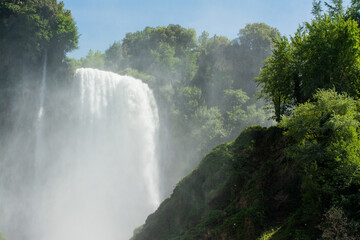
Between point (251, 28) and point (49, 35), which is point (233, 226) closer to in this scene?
point (49, 35)

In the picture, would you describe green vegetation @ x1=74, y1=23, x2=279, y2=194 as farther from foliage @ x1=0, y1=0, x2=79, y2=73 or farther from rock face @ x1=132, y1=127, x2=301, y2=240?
rock face @ x1=132, y1=127, x2=301, y2=240

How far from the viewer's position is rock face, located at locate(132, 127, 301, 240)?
553 inches

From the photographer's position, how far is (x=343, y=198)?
10.1 meters

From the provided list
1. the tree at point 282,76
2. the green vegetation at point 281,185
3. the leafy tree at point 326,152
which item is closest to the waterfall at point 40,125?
the green vegetation at point 281,185

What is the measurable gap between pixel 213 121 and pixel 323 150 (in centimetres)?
3613

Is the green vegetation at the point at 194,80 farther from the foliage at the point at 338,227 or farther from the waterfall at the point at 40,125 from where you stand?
the foliage at the point at 338,227

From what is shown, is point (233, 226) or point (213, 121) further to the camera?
point (213, 121)

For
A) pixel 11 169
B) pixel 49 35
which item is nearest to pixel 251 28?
pixel 49 35

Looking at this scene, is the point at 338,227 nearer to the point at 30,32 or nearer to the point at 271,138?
the point at 271,138

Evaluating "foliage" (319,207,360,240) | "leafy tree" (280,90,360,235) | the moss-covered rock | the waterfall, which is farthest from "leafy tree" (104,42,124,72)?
"foliage" (319,207,360,240)

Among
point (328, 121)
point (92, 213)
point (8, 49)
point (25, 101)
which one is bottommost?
point (328, 121)

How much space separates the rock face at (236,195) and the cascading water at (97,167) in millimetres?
17426

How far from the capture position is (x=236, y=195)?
1642cm

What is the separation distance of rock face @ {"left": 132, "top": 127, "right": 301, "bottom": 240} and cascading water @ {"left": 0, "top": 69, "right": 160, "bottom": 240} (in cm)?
1743
